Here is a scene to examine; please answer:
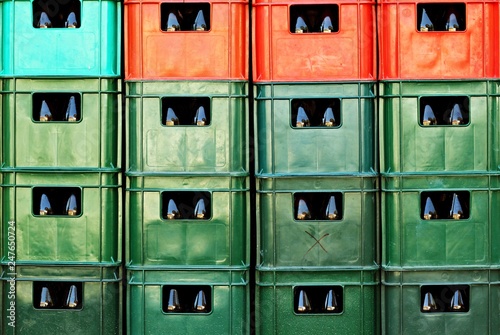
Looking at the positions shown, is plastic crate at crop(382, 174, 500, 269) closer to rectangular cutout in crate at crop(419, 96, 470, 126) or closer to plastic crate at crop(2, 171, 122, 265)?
rectangular cutout in crate at crop(419, 96, 470, 126)

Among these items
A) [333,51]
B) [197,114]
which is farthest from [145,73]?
[333,51]

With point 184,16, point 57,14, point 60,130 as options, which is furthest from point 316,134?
point 57,14

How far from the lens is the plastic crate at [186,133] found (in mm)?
5438

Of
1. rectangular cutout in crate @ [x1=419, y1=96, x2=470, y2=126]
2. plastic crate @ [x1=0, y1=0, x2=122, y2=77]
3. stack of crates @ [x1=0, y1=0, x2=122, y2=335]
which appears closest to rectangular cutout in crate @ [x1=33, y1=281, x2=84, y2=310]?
stack of crates @ [x1=0, y1=0, x2=122, y2=335]

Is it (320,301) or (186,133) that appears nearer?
(186,133)

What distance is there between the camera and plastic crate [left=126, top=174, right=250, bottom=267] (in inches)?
215

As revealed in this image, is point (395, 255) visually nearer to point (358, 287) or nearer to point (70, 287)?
point (358, 287)

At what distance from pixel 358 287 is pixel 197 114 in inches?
73.5

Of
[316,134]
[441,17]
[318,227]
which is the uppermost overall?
[441,17]

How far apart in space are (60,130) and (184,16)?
1.36 meters

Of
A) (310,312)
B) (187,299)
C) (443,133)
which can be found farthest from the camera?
(187,299)

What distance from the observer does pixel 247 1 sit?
218 inches

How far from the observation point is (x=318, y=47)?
5.46 m

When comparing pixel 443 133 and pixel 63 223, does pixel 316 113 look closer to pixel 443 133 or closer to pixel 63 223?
pixel 443 133
